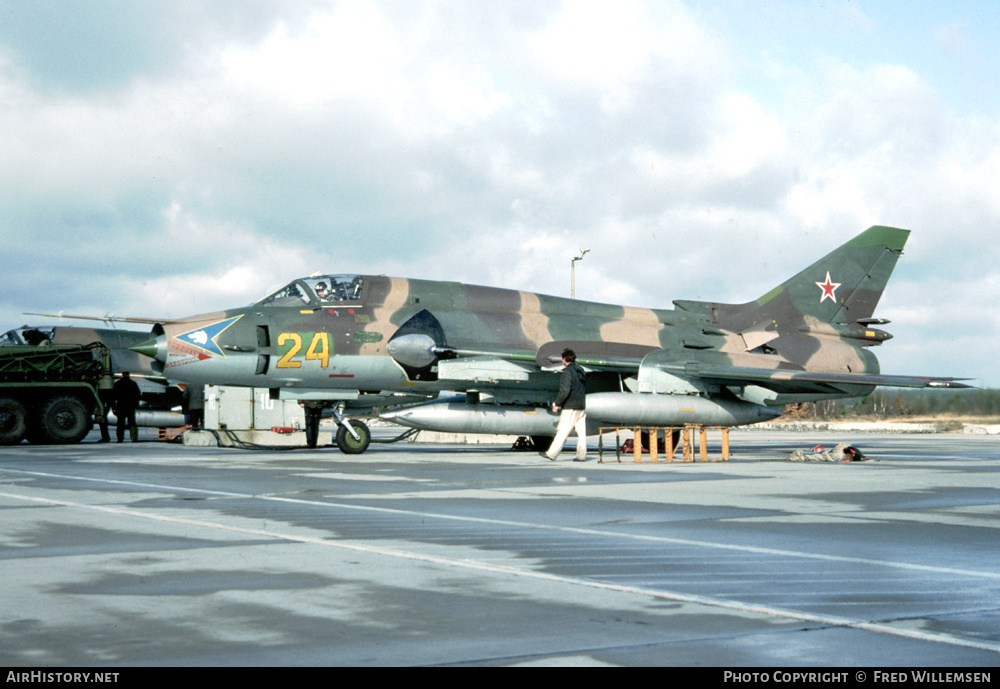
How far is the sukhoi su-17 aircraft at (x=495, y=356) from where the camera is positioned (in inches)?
689

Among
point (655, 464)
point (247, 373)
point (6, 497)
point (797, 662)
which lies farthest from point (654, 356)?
point (797, 662)

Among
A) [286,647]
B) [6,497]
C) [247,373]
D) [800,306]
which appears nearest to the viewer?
[286,647]

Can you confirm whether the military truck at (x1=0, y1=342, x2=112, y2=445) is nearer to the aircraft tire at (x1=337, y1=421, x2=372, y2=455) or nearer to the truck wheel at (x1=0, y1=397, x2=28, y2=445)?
the truck wheel at (x1=0, y1=397, x2=28, y2=445)

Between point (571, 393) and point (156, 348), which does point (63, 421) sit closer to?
point (156, 348)

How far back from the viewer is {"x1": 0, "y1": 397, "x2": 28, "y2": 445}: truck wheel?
2466 centimetres

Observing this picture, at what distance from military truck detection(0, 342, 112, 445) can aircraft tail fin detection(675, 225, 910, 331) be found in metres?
14.8

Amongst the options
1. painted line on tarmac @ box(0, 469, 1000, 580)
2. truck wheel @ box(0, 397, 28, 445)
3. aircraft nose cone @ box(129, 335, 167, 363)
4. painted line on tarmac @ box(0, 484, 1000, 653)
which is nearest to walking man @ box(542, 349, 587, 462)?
aircraft nose cone @ box(129, 335, 167, 363)

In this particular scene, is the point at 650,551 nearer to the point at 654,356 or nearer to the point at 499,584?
the point at 499,584

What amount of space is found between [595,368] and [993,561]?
13.8m

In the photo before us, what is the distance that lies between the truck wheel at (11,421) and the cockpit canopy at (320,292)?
1023 cm

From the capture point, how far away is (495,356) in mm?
18859

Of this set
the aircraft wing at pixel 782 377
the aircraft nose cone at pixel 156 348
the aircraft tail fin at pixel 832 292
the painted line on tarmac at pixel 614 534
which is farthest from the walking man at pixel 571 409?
the painted line on tarmac at pixel 614 534

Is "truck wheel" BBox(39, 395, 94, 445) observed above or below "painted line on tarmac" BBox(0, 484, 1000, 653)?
above

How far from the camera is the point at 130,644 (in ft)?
12.4
